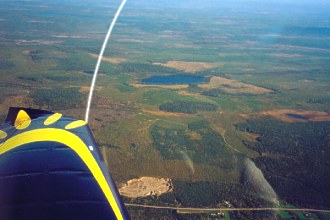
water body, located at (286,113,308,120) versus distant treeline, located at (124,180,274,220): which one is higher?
distant treeline, located at (124,180,274,220)

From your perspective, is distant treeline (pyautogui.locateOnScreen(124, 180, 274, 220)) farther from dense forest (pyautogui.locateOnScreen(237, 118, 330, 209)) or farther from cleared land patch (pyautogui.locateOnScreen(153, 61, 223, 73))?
cleared land patch (pyautogui.locateOnScreen(153, 61, 223, 73))

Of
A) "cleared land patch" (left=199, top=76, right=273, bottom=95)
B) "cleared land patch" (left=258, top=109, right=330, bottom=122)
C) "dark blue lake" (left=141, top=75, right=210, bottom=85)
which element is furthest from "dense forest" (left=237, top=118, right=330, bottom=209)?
"dark blue lake" (left=141, top=75, right=210, bottom=85)

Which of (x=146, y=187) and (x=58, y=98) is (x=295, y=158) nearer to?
(x=146, y=187)

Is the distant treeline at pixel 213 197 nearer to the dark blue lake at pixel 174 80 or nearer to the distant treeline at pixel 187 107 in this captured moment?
the distant treeline at pixel 187 107

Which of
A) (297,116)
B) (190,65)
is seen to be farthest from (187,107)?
(190,65)

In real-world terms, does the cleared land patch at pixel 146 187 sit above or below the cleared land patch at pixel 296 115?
above

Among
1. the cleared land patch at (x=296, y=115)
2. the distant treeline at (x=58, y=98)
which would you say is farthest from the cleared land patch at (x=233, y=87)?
the distant treeline at (x=58, y=98)
